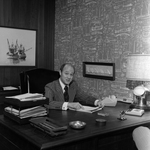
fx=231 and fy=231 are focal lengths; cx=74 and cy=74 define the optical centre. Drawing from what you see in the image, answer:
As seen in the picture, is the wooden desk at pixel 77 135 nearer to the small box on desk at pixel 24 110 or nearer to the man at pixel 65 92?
the small box on desk at pixel 24 110

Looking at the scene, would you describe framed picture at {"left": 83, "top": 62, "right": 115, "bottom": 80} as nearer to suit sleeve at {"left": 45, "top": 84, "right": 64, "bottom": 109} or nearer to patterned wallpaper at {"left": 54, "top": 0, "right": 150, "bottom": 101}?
patterned wallpaper at {"left": 54, "top": 0, "right": 150, "bottom": 101}

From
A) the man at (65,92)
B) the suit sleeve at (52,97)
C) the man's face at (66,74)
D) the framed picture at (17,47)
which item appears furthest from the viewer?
the framed picture at (17,47)

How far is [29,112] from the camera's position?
210cm

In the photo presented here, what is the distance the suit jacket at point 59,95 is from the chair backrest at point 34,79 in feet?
1.76

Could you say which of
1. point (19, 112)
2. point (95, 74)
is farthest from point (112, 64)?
point (19, 112)

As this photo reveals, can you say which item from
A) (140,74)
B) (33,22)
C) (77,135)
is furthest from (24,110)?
(33,22)

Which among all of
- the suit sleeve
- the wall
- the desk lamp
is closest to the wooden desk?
the suit sleeve

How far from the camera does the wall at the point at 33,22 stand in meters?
4.32

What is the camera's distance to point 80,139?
1749 millimetres

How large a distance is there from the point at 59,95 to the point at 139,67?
1.09 m

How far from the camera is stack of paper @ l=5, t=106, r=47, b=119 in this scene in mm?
2037

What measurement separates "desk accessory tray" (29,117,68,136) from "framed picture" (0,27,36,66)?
8.65 ft

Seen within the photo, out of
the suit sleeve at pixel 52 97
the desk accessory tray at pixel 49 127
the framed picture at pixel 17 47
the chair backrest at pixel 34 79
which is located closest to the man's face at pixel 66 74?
the suit sleeve at pixel 52 97

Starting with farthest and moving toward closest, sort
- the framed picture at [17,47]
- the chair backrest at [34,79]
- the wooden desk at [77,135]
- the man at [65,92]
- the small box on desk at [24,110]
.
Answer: the framed picture at [17,47] → the chair backrest at [34,79] → the man at [65,92] → the small box on desk at [24,110] → the wooden desk at [77,135]
